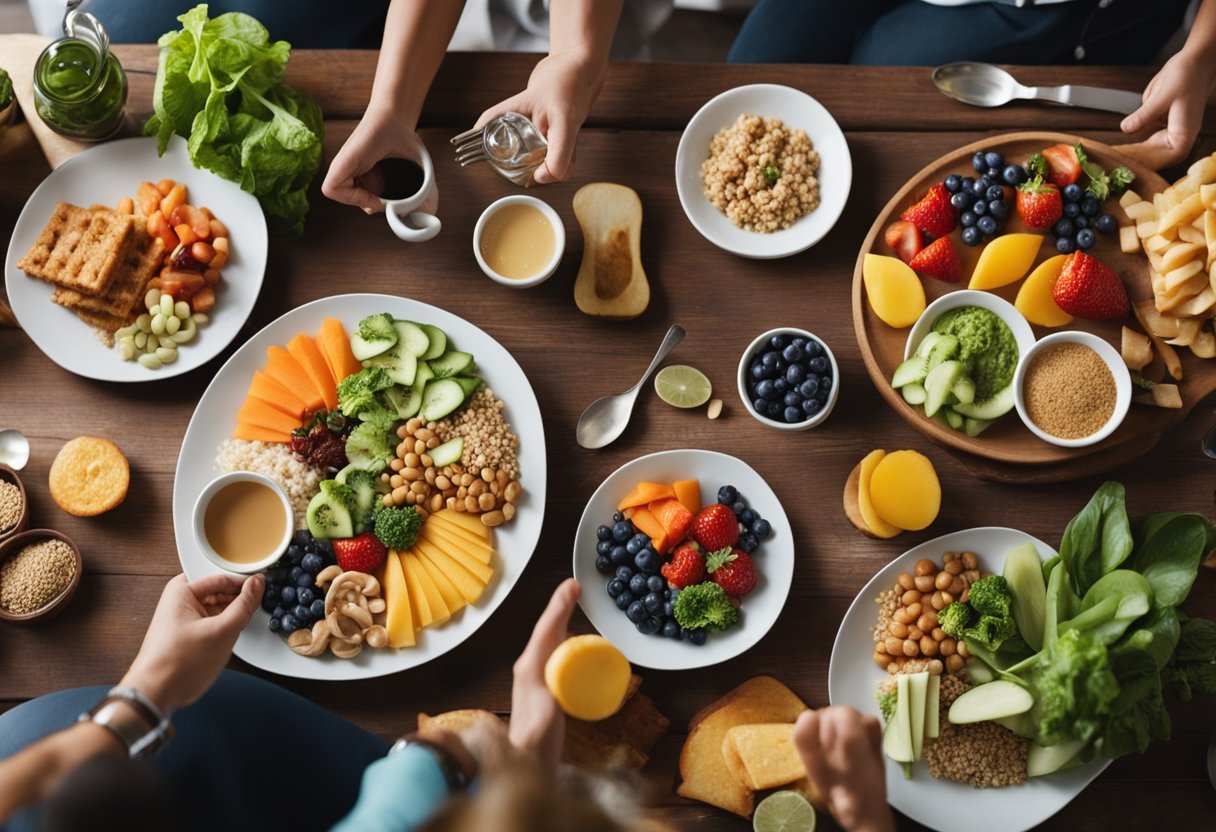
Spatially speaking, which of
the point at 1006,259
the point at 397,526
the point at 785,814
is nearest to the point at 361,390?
the point at 397,526

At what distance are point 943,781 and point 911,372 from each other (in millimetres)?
769

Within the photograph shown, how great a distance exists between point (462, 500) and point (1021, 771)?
1.15 metres

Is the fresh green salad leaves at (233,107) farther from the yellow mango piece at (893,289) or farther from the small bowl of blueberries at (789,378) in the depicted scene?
the yellow mango piece at (893,289)

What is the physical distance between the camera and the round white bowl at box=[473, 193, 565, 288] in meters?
1.83

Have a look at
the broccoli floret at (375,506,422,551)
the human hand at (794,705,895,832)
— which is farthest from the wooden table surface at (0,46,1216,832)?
the human hand at (794,705,895,832)

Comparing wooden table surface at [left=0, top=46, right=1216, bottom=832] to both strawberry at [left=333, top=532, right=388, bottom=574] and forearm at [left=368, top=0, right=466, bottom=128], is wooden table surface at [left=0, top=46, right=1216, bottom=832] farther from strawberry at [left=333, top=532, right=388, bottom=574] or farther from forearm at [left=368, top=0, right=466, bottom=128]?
strawberry at [left=333, top=532, right=388, bottom=574]

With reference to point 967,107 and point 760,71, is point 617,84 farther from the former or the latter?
point 967,107

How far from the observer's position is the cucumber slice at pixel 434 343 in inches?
70.9

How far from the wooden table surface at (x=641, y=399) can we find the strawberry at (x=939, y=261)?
0.15 m

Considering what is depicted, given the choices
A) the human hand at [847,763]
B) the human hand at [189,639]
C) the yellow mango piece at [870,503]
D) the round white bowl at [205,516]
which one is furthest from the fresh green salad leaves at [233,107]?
the human hand at [847,763]

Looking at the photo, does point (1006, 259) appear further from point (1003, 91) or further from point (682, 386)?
point (682, 386)

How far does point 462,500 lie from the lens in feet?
5.76

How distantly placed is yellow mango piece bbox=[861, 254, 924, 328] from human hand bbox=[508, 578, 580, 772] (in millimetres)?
859

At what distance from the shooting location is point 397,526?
5.63ft
